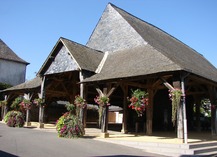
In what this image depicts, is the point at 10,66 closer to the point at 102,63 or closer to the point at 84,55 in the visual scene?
the point at 84,55

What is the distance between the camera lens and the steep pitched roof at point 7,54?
30.1 metres

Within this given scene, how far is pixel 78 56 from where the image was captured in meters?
14.5

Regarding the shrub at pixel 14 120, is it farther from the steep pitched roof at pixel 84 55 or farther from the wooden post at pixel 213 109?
the wooden post at pixel 213 109

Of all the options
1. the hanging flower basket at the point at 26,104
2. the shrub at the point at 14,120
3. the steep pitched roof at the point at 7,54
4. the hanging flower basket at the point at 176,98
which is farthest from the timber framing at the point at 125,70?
the steep pitched roof at the point at 7,54

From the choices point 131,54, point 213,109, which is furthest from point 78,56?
point 213,109

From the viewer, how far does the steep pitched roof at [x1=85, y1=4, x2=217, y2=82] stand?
11.6 metres

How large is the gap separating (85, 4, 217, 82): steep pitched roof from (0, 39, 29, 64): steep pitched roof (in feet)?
49.3

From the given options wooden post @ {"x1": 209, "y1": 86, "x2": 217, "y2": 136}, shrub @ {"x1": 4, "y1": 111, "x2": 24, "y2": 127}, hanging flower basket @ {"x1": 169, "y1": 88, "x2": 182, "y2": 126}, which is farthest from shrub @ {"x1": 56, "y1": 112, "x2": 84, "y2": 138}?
wooden post @ {"x1": 209, "y1": 86, "x2": 217, "y2": 136}

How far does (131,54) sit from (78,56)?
116 inches

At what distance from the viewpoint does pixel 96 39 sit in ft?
61.4

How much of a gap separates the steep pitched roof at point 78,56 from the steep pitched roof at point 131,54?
2.18 feet

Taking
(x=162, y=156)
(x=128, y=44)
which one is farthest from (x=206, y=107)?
(x=162, y=156)

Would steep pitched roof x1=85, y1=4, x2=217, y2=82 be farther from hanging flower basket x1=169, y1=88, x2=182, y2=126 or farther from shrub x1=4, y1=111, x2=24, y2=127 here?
shrub x1=4, y1=111, x2=24, y2=127

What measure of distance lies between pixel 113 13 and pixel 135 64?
6922mm
